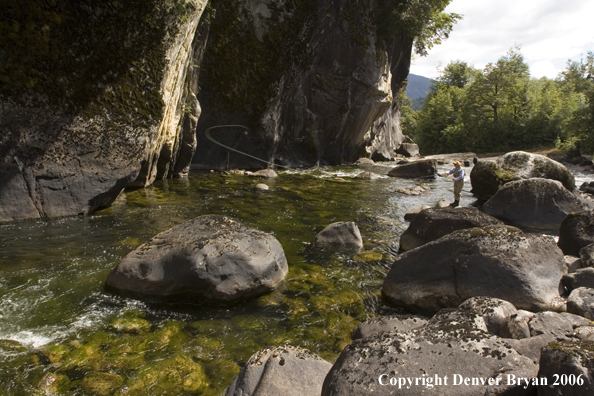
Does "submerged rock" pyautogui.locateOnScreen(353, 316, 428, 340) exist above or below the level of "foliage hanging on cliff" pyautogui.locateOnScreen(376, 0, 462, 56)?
below

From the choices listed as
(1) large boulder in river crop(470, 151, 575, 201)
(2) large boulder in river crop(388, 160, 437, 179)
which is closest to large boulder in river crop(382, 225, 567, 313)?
(1) large boulder in river crop(470, 151, 575, 201)

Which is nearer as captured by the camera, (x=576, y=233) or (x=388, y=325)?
(x=388, y=325)

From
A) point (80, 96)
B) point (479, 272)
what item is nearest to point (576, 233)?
point (479, 272)

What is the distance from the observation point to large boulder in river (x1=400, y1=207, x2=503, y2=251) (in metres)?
10.0

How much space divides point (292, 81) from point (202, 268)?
2275 centimetres

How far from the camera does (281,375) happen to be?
14.5 feet

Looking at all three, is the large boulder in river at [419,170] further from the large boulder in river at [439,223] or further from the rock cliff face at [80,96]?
the rock cliff face at [80,96]

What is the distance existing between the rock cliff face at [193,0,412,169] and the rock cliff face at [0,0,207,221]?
32.9 ft

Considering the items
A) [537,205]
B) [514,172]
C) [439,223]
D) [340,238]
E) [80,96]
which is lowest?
[340,238]

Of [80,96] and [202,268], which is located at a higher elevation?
[80,96]

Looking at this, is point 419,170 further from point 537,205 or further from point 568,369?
point 568,369

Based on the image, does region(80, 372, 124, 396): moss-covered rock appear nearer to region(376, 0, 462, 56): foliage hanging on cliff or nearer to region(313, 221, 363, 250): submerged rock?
region(313, 221, 363, 250): submerged rock

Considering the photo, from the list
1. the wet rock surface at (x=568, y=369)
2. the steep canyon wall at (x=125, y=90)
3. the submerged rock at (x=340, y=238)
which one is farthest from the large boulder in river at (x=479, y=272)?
the steep canyon wall at (x=125, y=90)

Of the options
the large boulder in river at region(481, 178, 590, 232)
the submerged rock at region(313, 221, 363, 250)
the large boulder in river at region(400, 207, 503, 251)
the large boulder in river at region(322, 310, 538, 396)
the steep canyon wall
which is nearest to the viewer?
the large boulder in river at region(322, 310, 538, 396)
